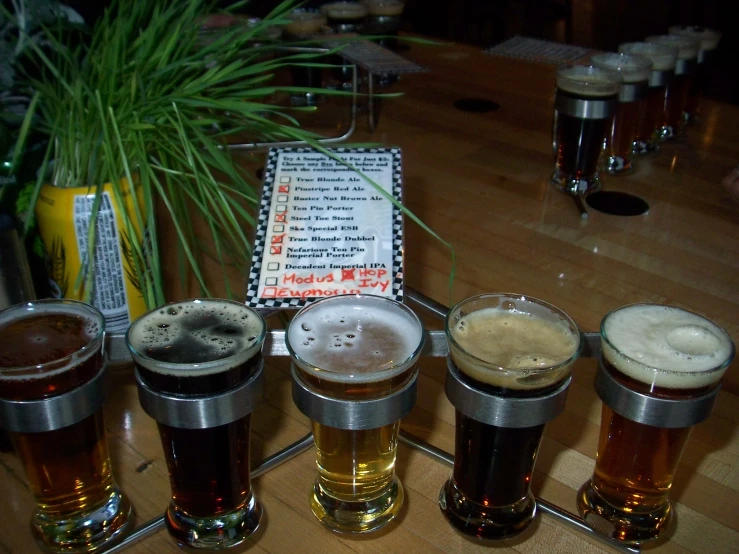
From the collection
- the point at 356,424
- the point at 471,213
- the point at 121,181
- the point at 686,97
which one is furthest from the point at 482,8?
the point at 356,424

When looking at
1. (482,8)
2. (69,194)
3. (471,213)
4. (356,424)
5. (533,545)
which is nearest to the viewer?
(356,424)

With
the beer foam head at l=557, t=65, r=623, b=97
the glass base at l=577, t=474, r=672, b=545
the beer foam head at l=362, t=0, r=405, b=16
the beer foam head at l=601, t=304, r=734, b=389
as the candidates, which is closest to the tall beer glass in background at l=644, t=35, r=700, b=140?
the beer foam head at l=557, t=65, r=623, b=97

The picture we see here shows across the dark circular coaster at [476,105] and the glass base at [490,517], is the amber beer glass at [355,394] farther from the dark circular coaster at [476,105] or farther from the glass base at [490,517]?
the dark circular coaster at [476,105]

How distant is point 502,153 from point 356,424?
1350 mm

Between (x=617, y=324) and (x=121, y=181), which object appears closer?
(x=617, y=324)

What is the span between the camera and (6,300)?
3.02ft

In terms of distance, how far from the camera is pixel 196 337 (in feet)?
2.44

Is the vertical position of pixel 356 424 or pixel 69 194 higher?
pixel 69 194

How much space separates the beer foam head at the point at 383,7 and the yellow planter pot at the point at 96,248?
5.35ft

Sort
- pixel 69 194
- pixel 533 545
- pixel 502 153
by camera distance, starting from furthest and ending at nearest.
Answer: pixel 502 153, pixel 69 194, pixel 533 545

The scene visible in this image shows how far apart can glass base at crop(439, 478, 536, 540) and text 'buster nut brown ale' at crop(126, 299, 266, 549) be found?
0.23 m

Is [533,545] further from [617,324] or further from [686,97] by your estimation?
[686,97]

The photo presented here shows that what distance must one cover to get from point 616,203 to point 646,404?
3.46 feet

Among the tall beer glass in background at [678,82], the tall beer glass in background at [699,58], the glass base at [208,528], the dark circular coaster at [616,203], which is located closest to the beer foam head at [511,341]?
the glass base at [208,528]
